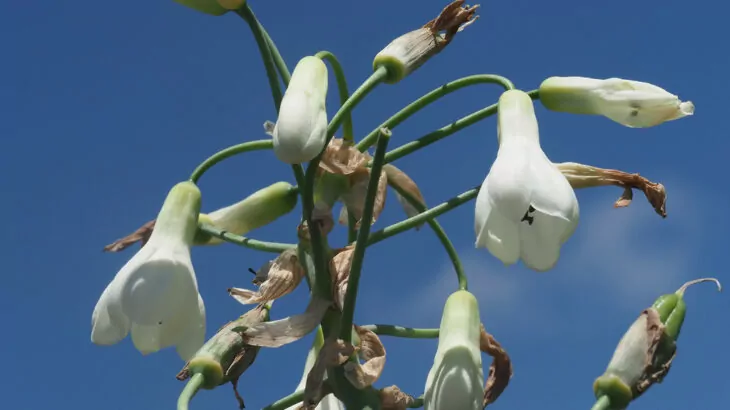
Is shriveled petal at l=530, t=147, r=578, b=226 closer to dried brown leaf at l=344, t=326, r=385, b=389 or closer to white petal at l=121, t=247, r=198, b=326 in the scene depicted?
dried brown leaf at l=344, t=326, r=385, b=389

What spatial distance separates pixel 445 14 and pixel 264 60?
44cm

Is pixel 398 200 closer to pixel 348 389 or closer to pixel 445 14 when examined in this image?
pixel 445 14

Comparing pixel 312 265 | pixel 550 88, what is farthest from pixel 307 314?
pixel 550 88

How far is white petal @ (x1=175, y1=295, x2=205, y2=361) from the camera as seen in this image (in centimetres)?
195

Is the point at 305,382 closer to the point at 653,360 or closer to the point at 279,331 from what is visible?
the point at 279,331

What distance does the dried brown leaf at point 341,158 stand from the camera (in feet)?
6.48

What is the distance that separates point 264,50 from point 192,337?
64 centimetres

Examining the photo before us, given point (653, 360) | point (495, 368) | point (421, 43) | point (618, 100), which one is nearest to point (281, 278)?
point (495, 368)

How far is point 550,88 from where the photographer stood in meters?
2.14

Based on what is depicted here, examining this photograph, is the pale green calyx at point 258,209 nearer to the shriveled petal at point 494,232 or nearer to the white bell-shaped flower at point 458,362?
the white bell-shaped flower at point 458,362

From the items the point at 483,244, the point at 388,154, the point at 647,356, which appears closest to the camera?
the point at 647,356

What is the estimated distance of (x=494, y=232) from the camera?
186 cm

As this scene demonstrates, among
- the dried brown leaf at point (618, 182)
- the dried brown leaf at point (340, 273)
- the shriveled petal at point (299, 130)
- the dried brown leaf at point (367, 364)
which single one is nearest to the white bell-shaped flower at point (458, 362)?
the dried brown leaf at point (367, 364)

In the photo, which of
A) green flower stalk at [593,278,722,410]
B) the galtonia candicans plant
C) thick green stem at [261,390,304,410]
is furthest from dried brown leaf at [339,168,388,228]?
green flower stalk at [593,278,722,410]
